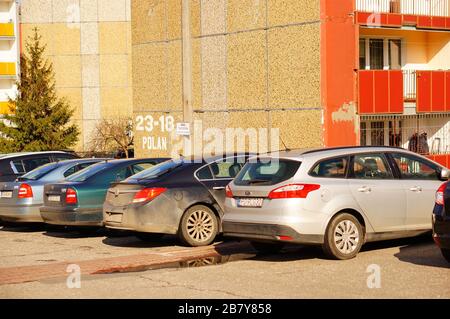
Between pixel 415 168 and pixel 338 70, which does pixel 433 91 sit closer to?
pixel 338 70

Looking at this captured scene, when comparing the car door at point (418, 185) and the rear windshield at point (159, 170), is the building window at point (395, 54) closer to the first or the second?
the rear windshield at point (159, 170)

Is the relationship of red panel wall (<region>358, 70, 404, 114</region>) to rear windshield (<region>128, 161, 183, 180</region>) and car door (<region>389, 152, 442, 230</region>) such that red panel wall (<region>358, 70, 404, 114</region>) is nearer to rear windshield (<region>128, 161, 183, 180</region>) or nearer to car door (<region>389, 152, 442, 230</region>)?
rear windshield (<region>128, 161, 183, 180</region>)

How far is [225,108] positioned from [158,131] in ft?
16.0

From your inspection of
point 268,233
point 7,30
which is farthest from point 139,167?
point 7,30

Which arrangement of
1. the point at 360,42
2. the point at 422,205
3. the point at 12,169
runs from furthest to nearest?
the point at 360,42
the point at 12,169
the point at 422,205

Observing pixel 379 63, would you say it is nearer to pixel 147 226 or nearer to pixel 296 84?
pixel 296 84

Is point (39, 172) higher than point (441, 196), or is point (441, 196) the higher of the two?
point (39, 172)

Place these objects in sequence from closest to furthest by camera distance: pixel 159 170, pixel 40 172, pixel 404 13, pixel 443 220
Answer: pixel 443 220 → pixel 159 170 → pixel 40 172 → pixel 404 13

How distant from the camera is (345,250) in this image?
1155 centimetres

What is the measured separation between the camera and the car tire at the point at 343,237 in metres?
11.4

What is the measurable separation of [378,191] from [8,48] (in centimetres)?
5081

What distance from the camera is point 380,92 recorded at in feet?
87.9

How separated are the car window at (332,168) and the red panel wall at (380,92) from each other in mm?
14571
